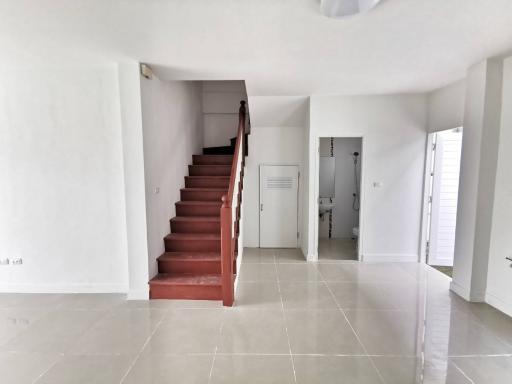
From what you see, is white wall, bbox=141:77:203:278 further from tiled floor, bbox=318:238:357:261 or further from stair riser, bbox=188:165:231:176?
tiled floor, bbox=318:238:357:261

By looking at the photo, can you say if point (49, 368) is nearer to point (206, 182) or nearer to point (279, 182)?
point (206, 182)

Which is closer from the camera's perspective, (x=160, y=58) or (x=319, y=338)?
(x=319, y=338)

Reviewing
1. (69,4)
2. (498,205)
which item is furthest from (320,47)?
(498,205)

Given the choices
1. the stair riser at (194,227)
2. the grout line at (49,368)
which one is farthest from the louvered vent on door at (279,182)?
the grout line at (49,368)

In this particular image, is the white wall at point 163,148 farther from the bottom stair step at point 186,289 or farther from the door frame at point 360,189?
the door frame at point 360,189

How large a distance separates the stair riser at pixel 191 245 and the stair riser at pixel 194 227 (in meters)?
0.29

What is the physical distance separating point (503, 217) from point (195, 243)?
3.72 metres

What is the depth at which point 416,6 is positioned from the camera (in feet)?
6.46

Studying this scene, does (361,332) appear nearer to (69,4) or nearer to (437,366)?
(437,366)

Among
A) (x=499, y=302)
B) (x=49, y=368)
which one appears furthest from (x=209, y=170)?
(x=499, y=302)

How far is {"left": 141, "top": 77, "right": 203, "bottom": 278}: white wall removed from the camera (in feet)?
10.6

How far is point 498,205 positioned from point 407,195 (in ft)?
4.93

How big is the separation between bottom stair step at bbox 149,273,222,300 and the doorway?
A: 12.0 ft

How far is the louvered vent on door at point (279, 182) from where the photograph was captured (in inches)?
205
